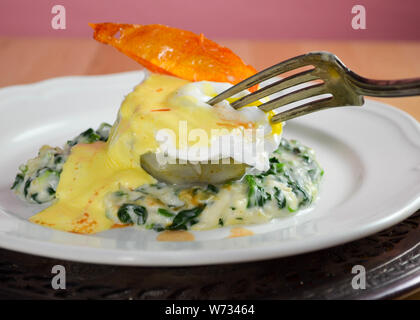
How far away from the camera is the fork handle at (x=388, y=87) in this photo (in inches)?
76.7

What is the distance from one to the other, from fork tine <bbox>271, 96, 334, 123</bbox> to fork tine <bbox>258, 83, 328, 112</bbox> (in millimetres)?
38

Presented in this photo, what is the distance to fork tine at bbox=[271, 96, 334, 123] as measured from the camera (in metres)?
2.35

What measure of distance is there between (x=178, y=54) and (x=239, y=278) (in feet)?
4.00

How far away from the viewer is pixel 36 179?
2680 millimetres

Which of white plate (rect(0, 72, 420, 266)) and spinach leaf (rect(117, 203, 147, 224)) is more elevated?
white plate (rect(0, 72, 420, 266))

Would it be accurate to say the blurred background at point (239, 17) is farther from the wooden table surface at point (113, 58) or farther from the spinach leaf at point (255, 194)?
the spinach leaf at point (255, 194)

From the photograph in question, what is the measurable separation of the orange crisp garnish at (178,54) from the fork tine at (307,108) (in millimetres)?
326

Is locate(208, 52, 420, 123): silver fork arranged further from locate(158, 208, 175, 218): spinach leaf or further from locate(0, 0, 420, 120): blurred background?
locate(0, 0, 420, 120): blurred background

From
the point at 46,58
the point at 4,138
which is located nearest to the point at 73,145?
the point at 4,138

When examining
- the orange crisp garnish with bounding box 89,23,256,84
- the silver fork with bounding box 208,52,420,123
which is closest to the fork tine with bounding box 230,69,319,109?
the silver fork with bounding box 208,52,420,123

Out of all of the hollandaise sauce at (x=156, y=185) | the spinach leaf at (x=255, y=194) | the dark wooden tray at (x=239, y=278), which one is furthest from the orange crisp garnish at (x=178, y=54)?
the dark wooden tray at (x=239, y=278)

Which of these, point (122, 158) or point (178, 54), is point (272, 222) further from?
point (178, 54)

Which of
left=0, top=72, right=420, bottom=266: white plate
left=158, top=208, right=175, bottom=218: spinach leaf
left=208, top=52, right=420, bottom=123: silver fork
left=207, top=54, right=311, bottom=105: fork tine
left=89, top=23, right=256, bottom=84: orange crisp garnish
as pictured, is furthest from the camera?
left=89, top=23, right=256, bottom=84: orange crisp garnish

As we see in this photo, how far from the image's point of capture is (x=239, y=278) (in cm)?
204
